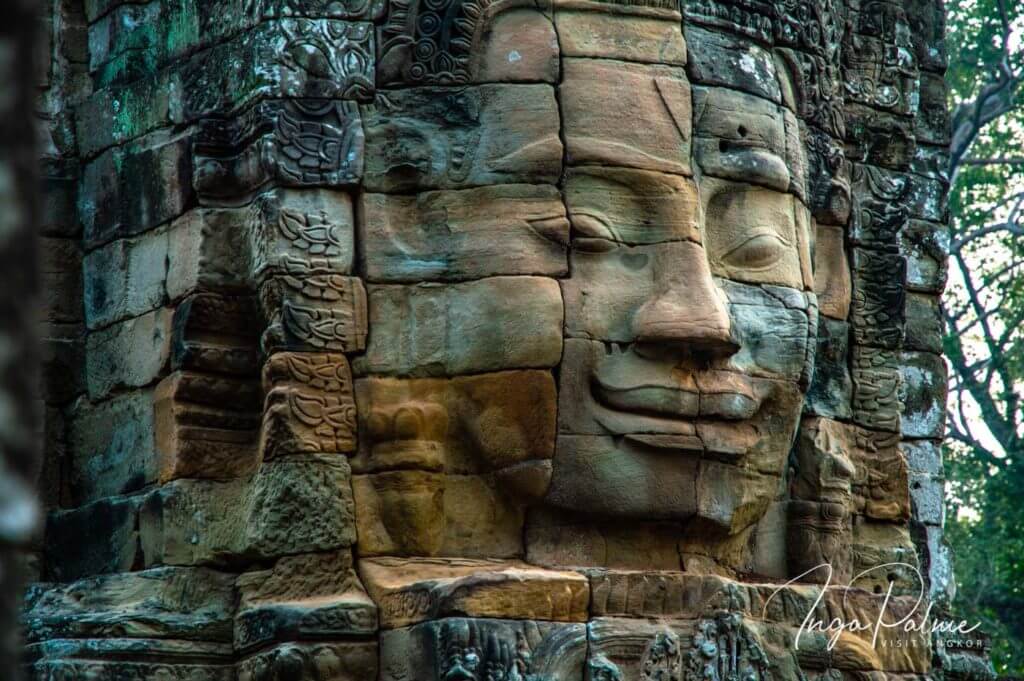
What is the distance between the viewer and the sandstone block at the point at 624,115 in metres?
8.51

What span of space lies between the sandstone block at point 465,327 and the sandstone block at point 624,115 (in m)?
0.69

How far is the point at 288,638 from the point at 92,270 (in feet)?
8.57

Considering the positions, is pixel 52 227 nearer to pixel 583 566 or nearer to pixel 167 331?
pixel 167 331

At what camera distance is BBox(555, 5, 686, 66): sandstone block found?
8.65 metres

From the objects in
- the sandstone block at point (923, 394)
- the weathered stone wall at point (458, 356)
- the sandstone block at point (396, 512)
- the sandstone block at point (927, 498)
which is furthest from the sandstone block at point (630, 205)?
the sandstone block at point (927, 498)

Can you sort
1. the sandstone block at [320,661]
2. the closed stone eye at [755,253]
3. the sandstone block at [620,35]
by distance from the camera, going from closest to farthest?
the sandstone block at [320,661] → the sandstone block at [620,35] → the closed stone eye at [755,253]

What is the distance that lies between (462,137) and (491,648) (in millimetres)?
2372

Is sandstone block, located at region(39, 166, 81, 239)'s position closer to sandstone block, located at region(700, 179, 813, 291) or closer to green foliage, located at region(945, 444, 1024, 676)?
sandstone block, located at region(700, 179, 813, 291)

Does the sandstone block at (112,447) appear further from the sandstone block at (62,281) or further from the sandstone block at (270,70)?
the sandstone block at (270,70)

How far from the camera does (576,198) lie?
27.9 feet

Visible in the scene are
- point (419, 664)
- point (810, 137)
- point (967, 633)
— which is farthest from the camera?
point (967, 633)

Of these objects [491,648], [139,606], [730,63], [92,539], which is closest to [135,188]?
[92,539]

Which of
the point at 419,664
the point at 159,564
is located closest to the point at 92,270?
the point at 159,564

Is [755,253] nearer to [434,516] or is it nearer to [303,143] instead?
[434,516]
